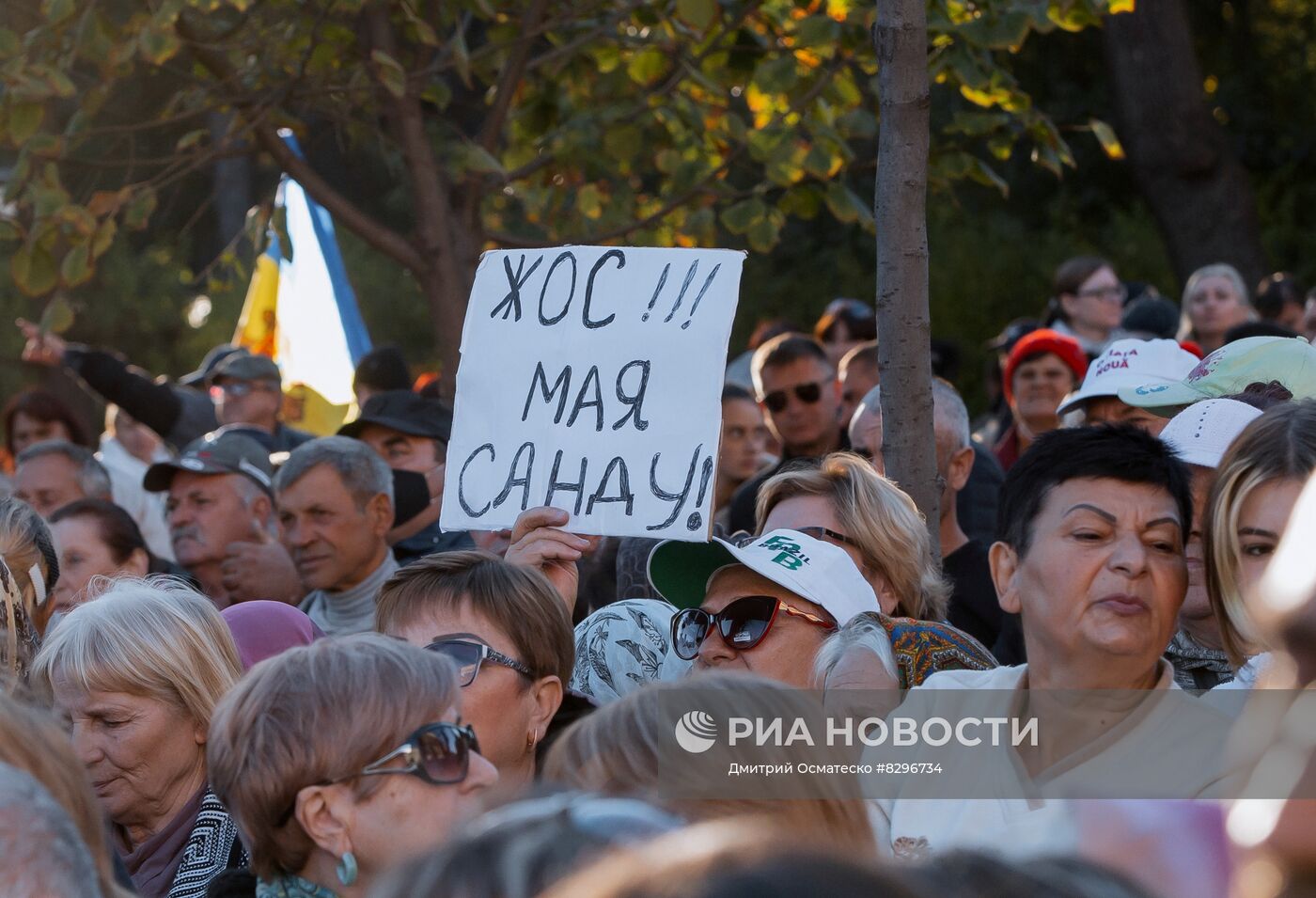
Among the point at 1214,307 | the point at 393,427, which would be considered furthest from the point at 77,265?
the point at 1214,307

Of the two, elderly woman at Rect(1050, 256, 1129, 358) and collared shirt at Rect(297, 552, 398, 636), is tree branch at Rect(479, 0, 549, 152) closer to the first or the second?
collared shirt at Rect(297, 552, 398, 636)

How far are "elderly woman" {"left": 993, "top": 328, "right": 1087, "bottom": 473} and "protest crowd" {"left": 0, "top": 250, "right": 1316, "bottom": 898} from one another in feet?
3.60

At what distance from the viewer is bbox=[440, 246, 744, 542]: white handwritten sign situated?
12.1 ft

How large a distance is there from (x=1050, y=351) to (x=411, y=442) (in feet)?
8.66

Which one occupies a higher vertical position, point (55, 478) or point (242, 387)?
point (242, 387)

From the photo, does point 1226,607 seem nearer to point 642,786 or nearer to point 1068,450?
point 1068,450

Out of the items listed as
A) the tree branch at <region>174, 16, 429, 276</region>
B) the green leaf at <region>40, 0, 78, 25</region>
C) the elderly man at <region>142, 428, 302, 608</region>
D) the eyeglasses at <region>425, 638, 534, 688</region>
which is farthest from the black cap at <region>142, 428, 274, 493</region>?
the eyeglasses at <region>425, 638, 534, 688</region>

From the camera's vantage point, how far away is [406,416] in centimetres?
686

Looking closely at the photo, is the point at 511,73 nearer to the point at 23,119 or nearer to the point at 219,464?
the point at 23,119

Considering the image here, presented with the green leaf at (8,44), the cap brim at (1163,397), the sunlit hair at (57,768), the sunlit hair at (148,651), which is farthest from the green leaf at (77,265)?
the sunlit hair at (57,768)

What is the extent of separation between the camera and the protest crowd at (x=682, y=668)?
128 cm

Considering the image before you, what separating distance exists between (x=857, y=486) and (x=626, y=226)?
8.35 ft

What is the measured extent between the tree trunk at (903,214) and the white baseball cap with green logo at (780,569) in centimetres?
60

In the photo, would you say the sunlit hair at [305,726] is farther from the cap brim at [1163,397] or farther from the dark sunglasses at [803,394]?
the dark sunglasses at [803,394]
